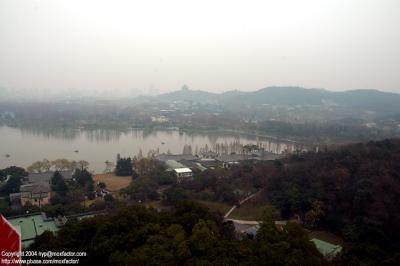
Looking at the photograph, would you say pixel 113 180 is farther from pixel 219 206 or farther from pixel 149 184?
pixel 219 206

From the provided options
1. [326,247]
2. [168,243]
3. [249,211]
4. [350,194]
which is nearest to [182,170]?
[249,211]

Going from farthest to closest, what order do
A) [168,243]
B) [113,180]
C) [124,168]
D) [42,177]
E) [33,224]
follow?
[124,168], [113,180], [42,177], [33,224], [168,243]

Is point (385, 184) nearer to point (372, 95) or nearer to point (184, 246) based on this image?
point (184, 246)

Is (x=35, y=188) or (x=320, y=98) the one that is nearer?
(x=35, y=188)

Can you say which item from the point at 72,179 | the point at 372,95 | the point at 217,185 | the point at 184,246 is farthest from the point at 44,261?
the point at 372,95

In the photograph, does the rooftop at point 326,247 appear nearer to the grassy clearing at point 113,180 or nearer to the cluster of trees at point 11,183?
the grassy clearing at point 113,180

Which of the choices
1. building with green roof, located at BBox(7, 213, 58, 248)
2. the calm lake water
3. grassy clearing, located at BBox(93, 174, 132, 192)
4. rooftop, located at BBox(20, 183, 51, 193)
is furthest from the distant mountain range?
building with green roof, located at BBox(7, 213, 58, 248)
